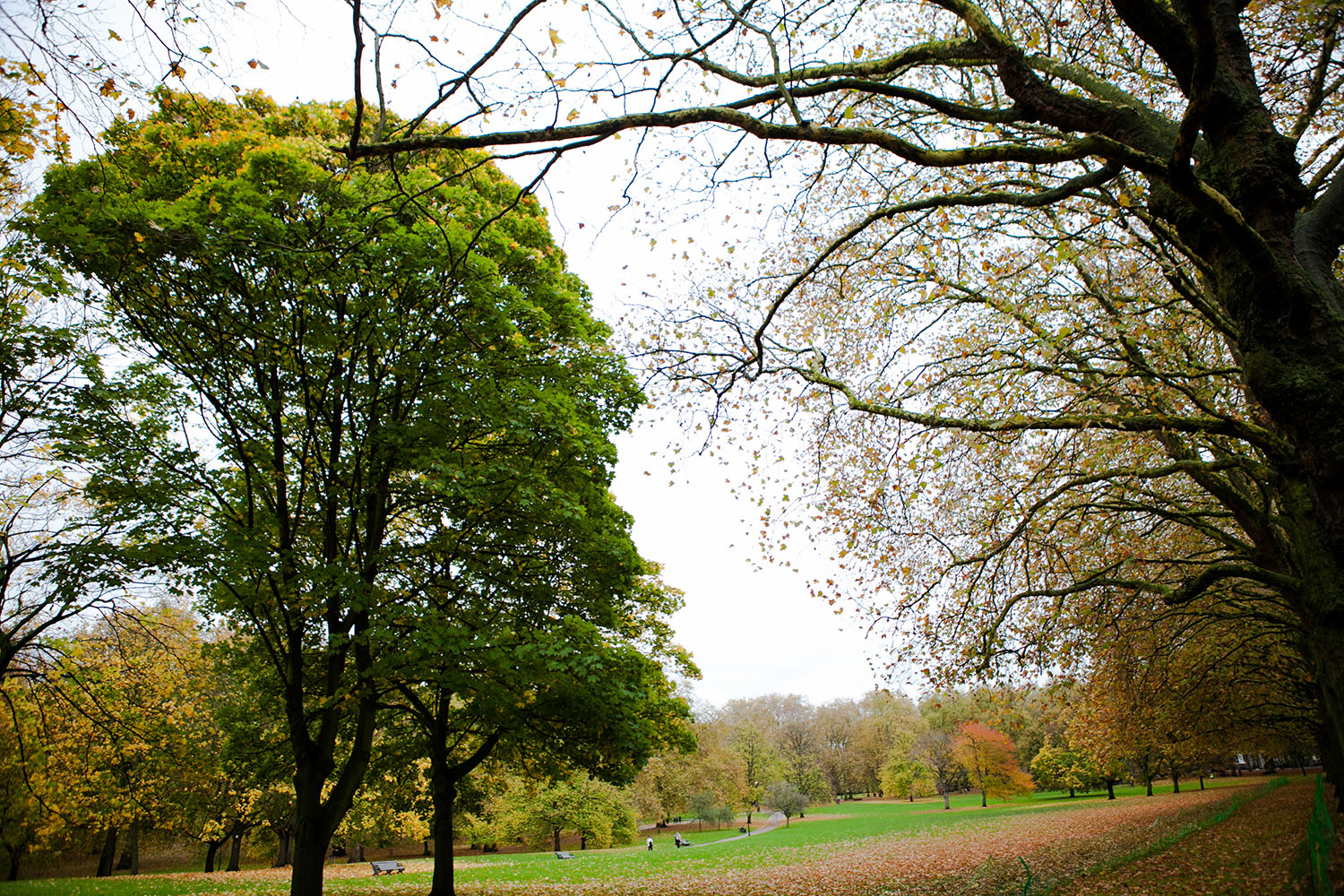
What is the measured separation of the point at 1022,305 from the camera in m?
8.31

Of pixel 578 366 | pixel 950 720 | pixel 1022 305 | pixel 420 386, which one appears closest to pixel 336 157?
pixel 420 386

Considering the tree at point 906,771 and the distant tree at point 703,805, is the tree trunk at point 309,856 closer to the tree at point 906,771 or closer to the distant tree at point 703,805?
the distant tree at point 703,805

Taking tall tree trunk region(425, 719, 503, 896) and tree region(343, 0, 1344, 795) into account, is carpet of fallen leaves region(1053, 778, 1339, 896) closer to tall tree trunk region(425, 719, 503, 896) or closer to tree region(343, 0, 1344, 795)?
tree region(343, 0, 1344, 795)

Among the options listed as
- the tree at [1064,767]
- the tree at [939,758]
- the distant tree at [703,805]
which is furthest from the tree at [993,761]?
the distant tree at [703,805]

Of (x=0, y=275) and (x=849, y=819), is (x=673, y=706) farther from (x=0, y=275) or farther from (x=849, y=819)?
(x=849, y=819)

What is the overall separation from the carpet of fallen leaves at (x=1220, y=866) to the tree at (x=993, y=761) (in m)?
34.8

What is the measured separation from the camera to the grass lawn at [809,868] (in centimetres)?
1440

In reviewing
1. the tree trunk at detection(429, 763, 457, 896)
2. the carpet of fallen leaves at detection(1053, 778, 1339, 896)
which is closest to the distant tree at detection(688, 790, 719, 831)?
the carpet of fallen leaves at detection(1053, 778, 1339, 896)

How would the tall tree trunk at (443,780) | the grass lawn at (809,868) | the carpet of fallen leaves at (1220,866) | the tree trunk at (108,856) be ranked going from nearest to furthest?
the carpet of fallen leaves at (1220,866), the tall tree trunk at (443,780), the grass lawn at (809,868), the tree trunk at (108,856)

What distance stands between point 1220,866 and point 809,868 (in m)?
11.1

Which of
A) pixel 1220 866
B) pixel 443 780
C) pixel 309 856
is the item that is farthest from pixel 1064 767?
pixel 309 856

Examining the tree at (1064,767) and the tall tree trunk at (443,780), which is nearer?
the tall tree trunk at (443,780)

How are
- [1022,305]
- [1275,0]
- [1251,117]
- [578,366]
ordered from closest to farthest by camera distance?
1. [1251,117]
2. [1275,0]
3. [1022,305]
4. [578,366]

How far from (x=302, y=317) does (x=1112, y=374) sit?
10.9m
